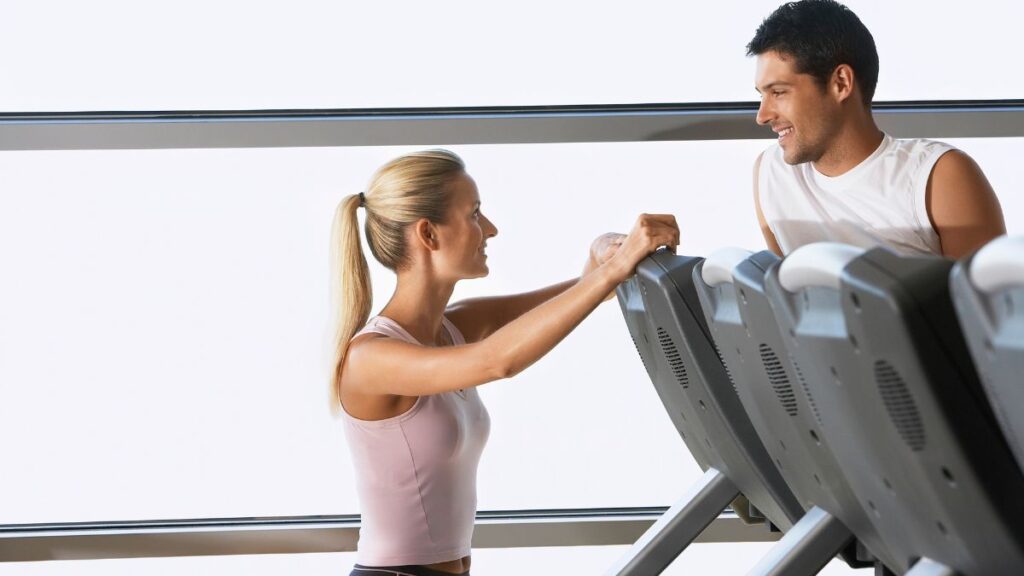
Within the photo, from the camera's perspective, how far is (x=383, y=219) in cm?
214

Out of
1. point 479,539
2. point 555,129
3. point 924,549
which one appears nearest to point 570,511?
point 479,539

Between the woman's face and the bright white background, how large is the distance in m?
0.75

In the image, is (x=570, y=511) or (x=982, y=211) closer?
(x=982, y=211)

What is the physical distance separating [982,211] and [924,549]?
1.16m

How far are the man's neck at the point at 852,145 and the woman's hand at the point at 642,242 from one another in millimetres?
676

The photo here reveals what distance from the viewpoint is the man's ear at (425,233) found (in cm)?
211

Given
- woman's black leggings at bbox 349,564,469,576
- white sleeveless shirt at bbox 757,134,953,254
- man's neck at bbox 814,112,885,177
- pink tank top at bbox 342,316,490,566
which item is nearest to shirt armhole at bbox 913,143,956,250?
white sleeveless shirt at bbox 757,134,953,254

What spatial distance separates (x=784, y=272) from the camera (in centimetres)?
105

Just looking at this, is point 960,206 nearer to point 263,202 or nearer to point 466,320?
point 466,320

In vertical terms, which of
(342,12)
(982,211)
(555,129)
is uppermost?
(342,12)

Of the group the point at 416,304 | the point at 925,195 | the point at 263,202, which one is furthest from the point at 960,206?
the point at 263,202

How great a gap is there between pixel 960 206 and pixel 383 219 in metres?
1.06

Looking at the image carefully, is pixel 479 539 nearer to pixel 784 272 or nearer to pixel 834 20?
pixel 834 20

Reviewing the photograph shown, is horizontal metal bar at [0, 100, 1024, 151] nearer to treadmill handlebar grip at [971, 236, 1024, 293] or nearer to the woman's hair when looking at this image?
the woman's hair
